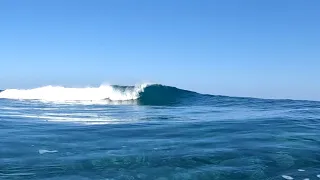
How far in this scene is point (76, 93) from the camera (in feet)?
149

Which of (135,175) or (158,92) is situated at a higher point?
(158,92)

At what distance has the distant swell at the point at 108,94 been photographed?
3666 centimetres

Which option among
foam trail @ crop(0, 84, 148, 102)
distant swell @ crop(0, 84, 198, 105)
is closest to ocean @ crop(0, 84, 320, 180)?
distant swell @ crop(0, 84, 198, 105)

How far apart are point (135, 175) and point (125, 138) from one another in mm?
3732

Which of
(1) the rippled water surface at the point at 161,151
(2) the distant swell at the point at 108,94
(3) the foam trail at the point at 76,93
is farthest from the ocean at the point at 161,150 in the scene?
(3) the foam trail at the point at 76,93

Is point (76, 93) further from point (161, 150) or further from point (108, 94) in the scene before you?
point (161, 150)

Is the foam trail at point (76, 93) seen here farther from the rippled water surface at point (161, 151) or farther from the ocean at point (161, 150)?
the rippled water surface at point (161, 151)

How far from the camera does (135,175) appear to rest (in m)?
8.07

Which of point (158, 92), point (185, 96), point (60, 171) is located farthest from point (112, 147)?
point (158, 92)

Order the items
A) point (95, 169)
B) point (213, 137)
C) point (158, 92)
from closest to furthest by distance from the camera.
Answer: point (95, 169) → point (213, 137) → point (158, 92)

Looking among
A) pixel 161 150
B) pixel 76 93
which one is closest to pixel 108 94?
pixel 76 93

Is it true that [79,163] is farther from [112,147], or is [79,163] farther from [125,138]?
[125,138]

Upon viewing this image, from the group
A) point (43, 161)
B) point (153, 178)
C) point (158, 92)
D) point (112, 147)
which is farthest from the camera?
point (158, 92)

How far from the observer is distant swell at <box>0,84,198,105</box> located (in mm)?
36656
